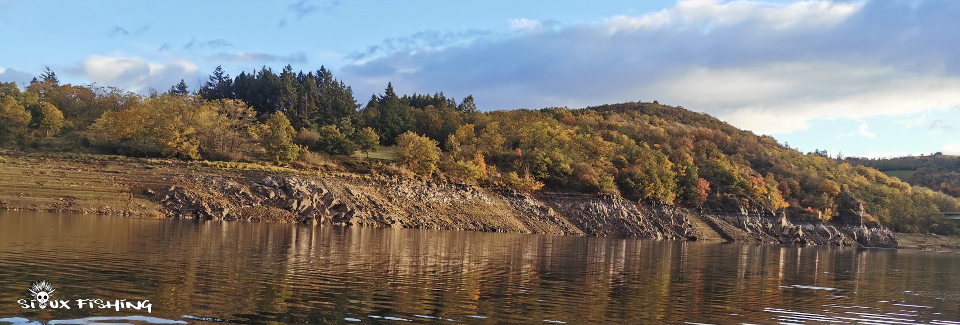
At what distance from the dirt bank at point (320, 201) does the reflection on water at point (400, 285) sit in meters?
25.0

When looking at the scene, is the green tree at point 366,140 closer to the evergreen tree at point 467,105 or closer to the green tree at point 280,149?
the green tree at point 280,149

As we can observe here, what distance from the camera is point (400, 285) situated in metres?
23.8

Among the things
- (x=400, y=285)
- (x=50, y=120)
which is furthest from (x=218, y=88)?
(x=400, y=285)

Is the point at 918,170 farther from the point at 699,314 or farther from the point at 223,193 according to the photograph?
the point at 699,314

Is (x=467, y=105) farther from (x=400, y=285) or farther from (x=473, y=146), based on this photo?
(x=400, y=285)

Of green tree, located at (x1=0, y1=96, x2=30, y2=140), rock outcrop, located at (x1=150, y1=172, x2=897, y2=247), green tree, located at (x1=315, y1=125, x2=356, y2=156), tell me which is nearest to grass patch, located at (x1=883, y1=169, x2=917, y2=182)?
rock outcrop, located at (x1=150, y1=172, x2=897, y2=247)

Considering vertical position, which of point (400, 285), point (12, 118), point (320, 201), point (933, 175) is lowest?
point (400, 285)

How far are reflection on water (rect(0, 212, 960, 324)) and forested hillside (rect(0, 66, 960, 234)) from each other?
48.1 meters

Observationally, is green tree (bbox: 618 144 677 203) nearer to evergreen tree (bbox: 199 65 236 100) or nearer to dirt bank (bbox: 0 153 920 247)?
dirt bank (bbox: 0 153 920 247)

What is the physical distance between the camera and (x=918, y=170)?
183250 mm

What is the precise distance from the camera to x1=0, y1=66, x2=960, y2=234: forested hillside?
88312mm

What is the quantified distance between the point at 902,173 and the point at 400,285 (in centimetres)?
20050

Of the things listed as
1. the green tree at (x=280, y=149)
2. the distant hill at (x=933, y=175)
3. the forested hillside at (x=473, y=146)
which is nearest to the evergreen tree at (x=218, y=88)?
the forested hillside at (x=473, y=146)

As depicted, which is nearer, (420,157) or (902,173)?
(420,157)
